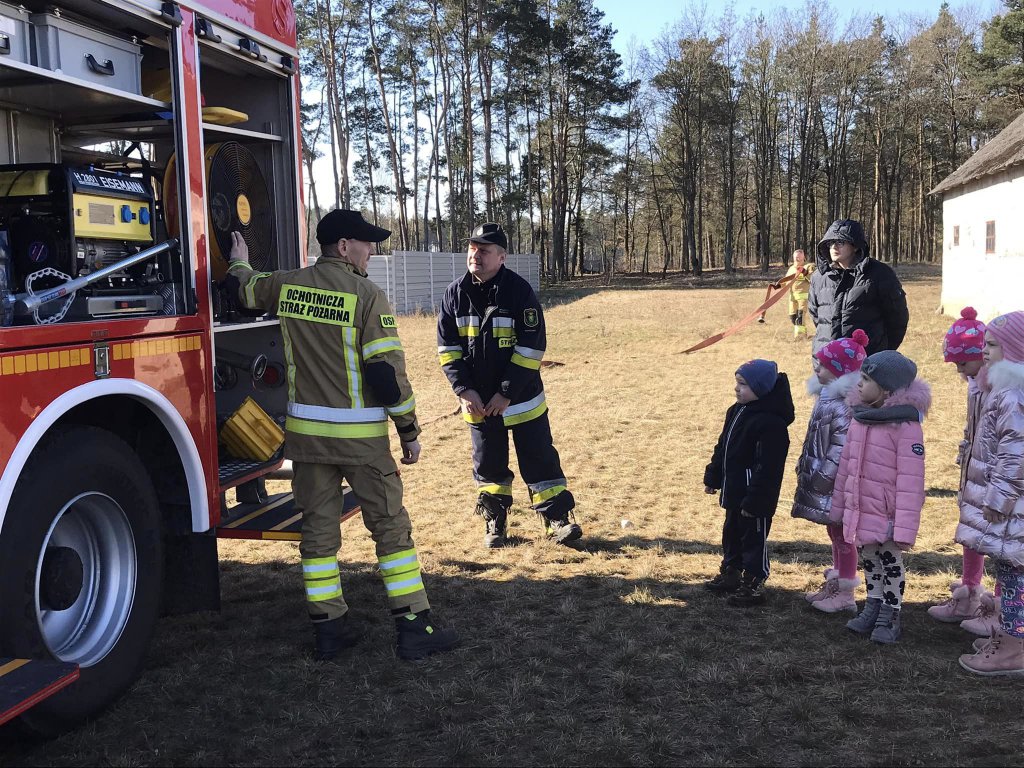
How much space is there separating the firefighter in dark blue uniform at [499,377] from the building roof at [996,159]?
14.7 meters

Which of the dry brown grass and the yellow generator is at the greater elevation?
the yellow generator

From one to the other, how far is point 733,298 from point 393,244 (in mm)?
36794

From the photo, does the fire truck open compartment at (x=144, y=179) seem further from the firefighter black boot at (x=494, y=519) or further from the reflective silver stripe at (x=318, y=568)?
the firefighter black boot at (x=494, y=519)

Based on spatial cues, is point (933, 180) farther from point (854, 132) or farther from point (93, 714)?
point (93, 714)

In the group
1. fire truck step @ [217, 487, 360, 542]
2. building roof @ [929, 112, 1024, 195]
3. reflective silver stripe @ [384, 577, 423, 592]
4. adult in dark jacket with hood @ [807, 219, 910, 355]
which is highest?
building roof @ [929, 112, 1024, 195]

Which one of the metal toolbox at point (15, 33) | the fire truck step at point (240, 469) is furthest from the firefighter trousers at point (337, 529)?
the metal toolbox at point (15, 33)

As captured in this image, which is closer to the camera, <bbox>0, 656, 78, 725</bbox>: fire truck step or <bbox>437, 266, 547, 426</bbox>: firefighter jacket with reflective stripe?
<bbox>0, 656, 78, 725</bbox>: fire truck step

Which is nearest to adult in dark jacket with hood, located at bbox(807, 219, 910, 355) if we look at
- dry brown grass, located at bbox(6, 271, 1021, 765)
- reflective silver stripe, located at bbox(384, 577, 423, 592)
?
dry brown grass, located at bbox(6, 271, 1021, 765)

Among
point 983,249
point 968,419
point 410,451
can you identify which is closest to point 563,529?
point 410,451

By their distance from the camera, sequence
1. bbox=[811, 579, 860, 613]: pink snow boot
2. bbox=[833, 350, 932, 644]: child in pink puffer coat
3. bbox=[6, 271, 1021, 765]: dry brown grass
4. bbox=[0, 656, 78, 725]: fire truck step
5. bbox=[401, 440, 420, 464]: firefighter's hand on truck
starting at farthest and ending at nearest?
bbox=[811, 579, 860, 613]: pink snow boot < bbox=[401, 440, 420, 464]: firefighter's hand on truck < bbox=[833, 350, 932, 644]: child in pink puffer coat < bbox=[6, 271, 1021, 765]: dry brown grass < bbox=[0, 656, 78, 725]: fire truck step

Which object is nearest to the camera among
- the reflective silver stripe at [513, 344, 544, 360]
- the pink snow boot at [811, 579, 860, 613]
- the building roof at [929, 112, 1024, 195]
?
the pink snow boot at [811, 579, 860, 613]

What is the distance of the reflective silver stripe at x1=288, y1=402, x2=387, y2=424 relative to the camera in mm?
3912

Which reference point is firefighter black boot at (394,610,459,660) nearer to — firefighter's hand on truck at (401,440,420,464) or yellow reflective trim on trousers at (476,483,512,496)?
firefighter's hand on truck at (401,440,420,464)

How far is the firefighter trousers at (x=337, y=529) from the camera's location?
3.98 m
